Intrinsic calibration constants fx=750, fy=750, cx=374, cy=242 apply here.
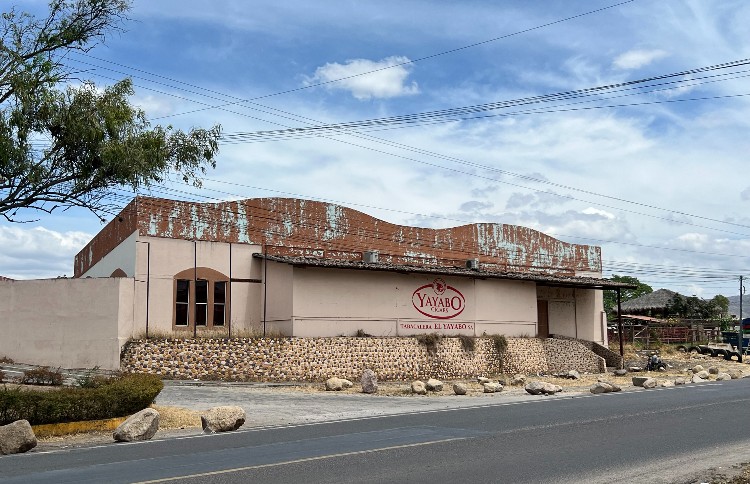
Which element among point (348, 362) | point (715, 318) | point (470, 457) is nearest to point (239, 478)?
point (470, 457)

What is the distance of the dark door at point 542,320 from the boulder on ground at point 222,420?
102ft

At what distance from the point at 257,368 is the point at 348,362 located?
4255mm

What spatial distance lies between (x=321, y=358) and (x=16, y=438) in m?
18.0

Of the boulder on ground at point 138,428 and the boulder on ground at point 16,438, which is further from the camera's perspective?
the boulder on ground at point 138,428

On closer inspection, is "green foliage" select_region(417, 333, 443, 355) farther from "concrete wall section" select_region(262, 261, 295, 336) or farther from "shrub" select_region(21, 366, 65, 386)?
"shrub" select_region(21, 366, 65, 386)

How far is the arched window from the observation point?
29375 millimetres

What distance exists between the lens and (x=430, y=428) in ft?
48.1

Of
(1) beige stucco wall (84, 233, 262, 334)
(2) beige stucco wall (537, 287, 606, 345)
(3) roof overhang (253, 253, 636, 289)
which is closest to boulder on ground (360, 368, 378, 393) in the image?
(3) roof overhang (253, 253, 636, 289)

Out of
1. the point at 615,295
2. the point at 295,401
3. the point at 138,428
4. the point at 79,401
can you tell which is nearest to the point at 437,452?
the point at 138,428

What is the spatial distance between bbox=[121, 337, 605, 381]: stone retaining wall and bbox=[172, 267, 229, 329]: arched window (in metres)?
2.18

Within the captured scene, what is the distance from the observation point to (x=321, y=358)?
98.3 feet

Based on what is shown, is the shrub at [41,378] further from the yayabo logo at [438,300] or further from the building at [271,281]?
the yayabo logo at [438,300]

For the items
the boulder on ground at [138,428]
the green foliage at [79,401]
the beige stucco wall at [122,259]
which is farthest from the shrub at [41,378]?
the beige stucco wall at [122,259]

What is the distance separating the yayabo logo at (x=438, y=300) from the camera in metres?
35.5
